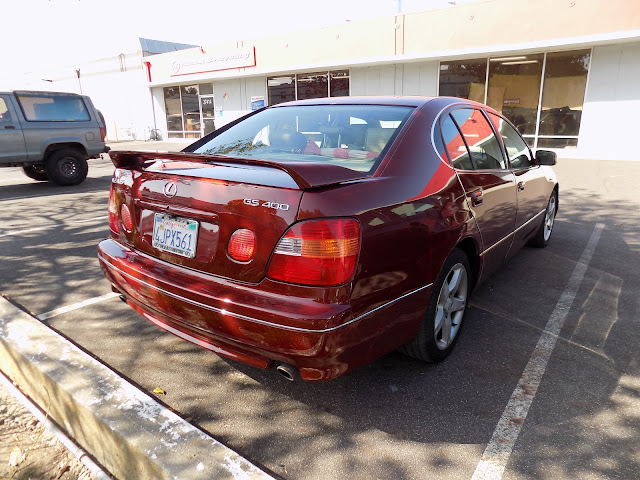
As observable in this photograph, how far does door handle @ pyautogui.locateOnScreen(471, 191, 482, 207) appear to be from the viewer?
300 centimetres

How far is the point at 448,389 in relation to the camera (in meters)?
2.66

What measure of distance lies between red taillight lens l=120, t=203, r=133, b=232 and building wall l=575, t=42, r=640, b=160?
15.3m

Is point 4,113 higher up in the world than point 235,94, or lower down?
lower down

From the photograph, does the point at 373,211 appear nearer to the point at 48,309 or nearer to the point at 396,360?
the point at 396,360

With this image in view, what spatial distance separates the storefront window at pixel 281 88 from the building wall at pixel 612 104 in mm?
11815

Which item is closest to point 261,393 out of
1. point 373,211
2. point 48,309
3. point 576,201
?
point 373,211

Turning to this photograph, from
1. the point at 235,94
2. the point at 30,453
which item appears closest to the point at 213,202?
the point at 30,453

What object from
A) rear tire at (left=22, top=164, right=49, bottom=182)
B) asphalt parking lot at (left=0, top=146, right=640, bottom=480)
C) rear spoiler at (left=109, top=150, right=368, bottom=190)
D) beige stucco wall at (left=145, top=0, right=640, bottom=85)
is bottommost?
asphalt parking lot at (left=0, top=146, right=640, bottom=480)

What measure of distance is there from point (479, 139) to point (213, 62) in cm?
2146

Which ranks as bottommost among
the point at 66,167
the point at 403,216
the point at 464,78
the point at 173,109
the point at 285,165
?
the point at 66,167

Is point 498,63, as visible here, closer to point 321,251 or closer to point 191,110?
point 321,251

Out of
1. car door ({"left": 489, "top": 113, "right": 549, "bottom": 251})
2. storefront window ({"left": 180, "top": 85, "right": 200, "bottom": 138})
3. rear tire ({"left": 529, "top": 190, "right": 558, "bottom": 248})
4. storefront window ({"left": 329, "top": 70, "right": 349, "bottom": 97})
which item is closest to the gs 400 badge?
car door ({"left": 489, "top": 113, "right": 549, "bottom": 251})

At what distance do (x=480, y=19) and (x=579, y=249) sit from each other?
1201cm

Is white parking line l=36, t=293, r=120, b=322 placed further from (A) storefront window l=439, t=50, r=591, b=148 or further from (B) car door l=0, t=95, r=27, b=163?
(A) storefront window l=439, t=50, r=591, b=148
